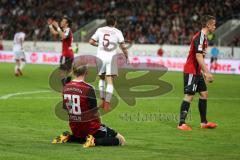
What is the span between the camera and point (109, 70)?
17.3 metres

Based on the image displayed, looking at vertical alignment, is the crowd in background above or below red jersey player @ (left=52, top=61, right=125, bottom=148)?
above

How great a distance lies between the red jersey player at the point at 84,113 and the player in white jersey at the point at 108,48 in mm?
5703

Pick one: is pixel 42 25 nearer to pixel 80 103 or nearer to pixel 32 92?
pixel 32 92

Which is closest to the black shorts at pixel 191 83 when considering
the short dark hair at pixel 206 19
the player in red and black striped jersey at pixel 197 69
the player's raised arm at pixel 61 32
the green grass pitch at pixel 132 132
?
the player in red and black striped jersey at pixel 197 69

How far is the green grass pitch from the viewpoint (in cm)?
1017

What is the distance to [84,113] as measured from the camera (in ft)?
35.6

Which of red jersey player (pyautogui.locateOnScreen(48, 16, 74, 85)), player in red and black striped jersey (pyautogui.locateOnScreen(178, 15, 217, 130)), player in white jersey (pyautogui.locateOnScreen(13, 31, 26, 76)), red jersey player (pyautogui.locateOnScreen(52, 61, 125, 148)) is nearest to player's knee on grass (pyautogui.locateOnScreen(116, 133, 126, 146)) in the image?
red jersey player (pyautogui.locateOnScreen(52, 61, 125, 148))

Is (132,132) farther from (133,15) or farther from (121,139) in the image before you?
(133,15)

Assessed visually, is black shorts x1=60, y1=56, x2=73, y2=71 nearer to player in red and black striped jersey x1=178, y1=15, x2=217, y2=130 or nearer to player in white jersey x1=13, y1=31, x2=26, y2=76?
player in red and black striped jersey x1=178, y1=15, x2=217, y2=130

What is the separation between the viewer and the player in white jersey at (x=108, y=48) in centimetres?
1691

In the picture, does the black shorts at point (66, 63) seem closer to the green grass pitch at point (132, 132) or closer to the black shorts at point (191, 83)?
the green grass pitch at point (132, 132)

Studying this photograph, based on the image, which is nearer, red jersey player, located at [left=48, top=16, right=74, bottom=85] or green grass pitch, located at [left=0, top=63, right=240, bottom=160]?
green grass pitch, located at [left=0, top=63, right=240, bottom=160]

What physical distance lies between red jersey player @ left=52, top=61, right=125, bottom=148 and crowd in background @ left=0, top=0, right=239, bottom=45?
31.2 meters

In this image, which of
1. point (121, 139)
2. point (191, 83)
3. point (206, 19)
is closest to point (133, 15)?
point (206, 19)
